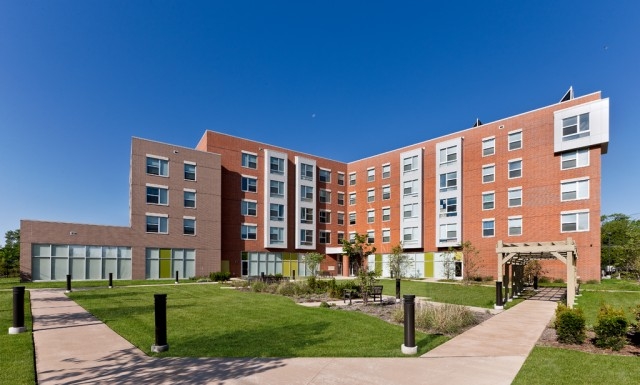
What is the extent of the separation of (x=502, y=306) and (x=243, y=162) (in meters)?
32.6

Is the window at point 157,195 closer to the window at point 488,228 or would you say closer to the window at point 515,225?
the window at point 488,228

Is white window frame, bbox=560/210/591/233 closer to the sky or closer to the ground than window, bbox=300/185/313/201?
closer to the ground

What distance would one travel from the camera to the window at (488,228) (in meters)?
36.0

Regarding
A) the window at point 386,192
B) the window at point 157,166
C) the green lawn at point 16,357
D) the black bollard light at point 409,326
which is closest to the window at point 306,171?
the window at point 386,192

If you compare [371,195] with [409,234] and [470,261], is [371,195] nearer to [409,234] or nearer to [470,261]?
[409,234]

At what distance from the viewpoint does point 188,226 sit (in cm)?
3712

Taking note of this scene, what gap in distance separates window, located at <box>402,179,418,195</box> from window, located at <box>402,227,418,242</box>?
423 centimetres

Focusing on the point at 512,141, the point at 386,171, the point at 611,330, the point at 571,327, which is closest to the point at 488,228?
the point at 512,141

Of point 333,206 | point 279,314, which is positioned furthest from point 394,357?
point 333,206

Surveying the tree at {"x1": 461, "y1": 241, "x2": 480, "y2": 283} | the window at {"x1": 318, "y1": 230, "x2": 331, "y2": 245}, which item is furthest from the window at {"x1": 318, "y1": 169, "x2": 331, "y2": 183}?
the tree at {"x1": 461, "y1": 241, "x2": 480, "y2": 283}

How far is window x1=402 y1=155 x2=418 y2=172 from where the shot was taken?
141 ft

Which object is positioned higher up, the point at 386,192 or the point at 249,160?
the point at 249,160

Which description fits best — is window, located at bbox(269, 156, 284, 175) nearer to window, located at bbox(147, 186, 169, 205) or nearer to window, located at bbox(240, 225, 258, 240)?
window, located at bbox(240, 225, 258, 240)

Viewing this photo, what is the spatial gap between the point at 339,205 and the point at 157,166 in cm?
2473
